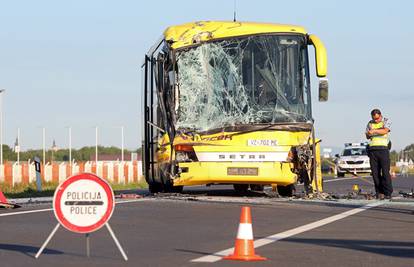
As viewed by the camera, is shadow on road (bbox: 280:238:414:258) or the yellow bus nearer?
shadow on road (bbox: 280:238:414:258)

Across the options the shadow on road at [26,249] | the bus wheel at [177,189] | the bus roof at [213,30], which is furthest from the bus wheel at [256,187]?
the shadow on road at [26,249]

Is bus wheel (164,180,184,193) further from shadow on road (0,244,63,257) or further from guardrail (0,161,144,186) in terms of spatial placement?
guardrail (0,161,144,186)

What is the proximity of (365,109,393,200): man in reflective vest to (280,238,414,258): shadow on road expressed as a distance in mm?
10240

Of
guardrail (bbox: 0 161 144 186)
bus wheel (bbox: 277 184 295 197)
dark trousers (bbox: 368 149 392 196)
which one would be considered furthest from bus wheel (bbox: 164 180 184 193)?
guardrail (bbox: 0 161 144 186)

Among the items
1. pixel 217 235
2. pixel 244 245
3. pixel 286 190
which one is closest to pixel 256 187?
pixel 286 190

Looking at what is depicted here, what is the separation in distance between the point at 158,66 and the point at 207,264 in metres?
13.7

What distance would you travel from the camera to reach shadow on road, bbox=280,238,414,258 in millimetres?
12148

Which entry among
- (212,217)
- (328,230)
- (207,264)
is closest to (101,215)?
(207,264)

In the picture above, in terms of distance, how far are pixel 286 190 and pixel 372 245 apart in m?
12.8

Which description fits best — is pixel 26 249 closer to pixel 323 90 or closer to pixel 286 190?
pixel 323 90

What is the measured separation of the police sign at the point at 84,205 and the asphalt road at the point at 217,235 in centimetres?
38

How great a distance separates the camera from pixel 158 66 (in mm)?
24312

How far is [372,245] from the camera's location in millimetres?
12992

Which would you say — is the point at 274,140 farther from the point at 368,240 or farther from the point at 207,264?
the point at 207,264
